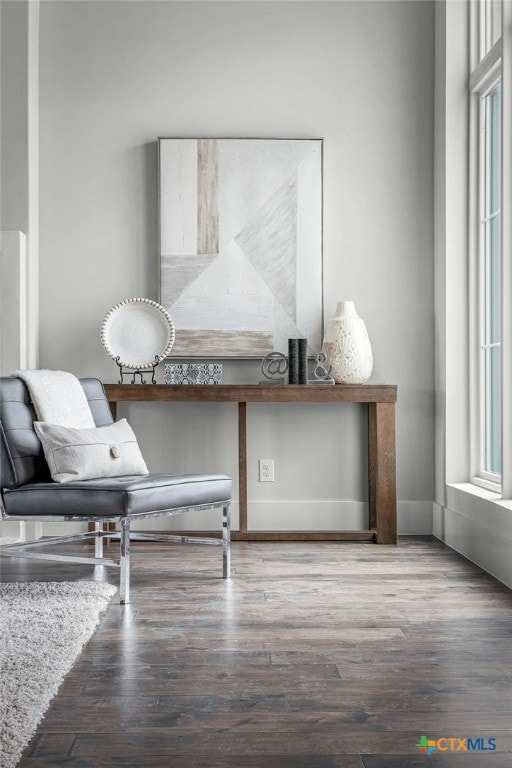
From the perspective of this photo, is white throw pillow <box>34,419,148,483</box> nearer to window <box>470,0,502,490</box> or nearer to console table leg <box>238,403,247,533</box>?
console table leg <box>238,403,247,533</box>

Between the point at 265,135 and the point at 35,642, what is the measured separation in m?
2.91

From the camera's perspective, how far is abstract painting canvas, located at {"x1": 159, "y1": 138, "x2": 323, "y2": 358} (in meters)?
4.23

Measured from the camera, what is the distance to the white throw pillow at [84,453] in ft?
10.1

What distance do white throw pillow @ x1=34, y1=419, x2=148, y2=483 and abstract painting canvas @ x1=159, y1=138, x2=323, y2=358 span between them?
1050 millimetres

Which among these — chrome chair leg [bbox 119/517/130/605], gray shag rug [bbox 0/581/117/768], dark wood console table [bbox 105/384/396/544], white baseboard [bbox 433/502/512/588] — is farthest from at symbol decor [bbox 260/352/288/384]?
gray shag rug [bbox 0/581/117/768]

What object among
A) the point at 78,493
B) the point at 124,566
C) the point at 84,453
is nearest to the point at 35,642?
the point at 124,566

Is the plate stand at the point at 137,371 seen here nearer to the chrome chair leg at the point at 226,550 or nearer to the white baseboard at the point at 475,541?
the chrome chair leg at the point at 226,550

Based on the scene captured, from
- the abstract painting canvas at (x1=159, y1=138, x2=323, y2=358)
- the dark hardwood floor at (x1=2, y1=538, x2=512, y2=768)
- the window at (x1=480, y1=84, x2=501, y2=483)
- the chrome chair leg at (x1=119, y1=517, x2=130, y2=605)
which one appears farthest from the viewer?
the abstract painting canvas at (x1=159, y1=138, x2=323, y2=358)

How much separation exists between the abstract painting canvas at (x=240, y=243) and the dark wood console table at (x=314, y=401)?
0.35 meters

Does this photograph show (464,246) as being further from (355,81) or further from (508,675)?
(508,675)

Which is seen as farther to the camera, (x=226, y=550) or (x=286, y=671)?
(x=226, y=550)

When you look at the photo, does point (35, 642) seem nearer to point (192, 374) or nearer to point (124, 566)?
point (124, 566)

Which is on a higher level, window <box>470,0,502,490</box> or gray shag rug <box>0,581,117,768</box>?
window <box>470,0,502,490</box>

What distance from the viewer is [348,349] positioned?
4.05 metres
